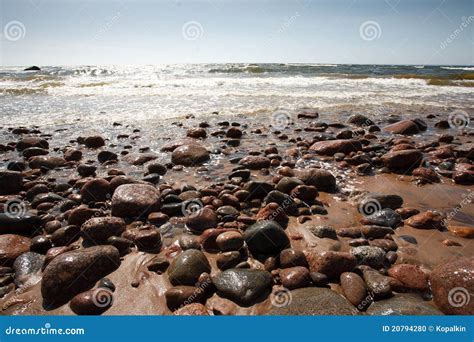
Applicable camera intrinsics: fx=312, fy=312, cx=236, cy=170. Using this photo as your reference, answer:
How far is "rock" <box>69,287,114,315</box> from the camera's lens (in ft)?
9.24

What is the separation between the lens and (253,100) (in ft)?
49.2

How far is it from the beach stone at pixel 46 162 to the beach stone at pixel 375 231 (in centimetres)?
580

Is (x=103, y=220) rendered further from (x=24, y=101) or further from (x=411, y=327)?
(x=24, y=101)

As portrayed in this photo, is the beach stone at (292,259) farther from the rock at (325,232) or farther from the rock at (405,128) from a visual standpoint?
the rock at (405,128)

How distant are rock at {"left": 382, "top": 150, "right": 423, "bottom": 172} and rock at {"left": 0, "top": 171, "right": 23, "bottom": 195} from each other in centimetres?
663

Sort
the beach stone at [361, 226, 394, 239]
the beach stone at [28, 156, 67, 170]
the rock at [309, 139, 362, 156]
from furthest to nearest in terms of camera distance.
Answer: the rock at [309, 139, 362, 156]
the beach stone at [28, 156, 67, 170]
the beach stone at [361, 226, 394, 239]

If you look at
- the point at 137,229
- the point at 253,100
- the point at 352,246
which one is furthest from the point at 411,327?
the point at 253,100

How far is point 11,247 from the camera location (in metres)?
3.67

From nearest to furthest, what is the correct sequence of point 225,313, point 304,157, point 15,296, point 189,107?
point 225,313 < point 15,296 < point 304,157 < point 189,107

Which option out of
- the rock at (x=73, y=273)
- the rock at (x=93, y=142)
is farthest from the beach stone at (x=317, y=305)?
the rock at (x=93, y=142)

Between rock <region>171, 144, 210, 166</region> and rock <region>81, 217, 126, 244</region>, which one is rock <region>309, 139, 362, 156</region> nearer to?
rock <region>171, 144, 210, 166</region>

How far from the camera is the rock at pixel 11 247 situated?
3508 mm

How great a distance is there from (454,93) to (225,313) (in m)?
20.0

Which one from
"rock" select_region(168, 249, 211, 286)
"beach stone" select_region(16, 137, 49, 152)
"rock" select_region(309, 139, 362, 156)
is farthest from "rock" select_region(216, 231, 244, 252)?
"beach stone" select_region(16, 137, 49, 152)
